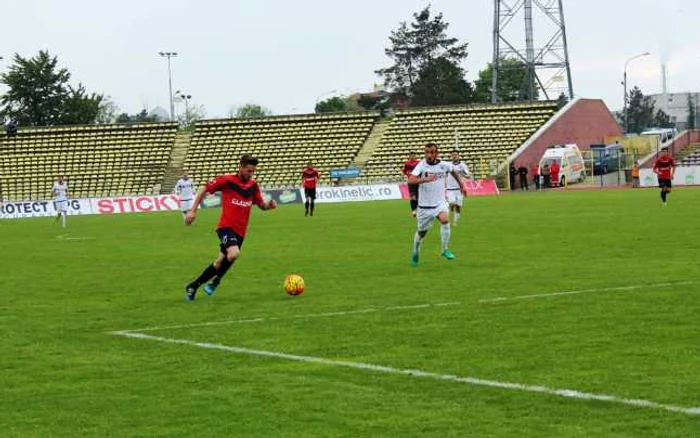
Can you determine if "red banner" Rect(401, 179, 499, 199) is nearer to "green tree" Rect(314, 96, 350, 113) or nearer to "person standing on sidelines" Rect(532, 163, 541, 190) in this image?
"person standing on sidelines" Rect(532, 163, 541, 190)

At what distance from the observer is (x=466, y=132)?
80812 millimetres

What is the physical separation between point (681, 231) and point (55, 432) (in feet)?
70.4

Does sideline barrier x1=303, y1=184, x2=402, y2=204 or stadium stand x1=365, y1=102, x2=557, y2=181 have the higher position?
stadium stand x1=365, y1=102, x2=557, y2=181

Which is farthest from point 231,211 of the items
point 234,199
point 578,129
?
point 578,129

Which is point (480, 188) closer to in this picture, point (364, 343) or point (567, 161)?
point (567, 161)

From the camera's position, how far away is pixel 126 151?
81938 millimetres

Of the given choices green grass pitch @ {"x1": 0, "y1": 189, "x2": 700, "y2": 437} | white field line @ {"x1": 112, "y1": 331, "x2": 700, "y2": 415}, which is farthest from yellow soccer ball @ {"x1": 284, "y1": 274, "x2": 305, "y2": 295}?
white field line @ {"x1": 112, "y1": 331, "x2": 700, "y2": 415}

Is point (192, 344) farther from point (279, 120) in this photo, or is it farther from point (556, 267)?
point (279, 120)

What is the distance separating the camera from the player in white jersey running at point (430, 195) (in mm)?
21234

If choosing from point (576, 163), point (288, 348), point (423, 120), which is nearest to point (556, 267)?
point (288, 348)

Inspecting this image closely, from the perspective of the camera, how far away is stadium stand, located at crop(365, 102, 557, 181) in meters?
76.8

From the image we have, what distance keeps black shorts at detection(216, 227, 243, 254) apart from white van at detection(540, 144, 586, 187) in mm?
59108

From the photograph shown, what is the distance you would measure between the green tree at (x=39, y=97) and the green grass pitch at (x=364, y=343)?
3466 inches

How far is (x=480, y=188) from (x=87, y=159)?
27.8 meters
